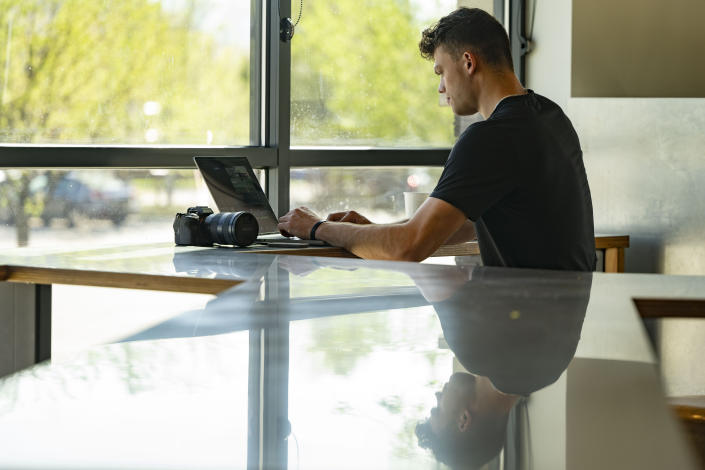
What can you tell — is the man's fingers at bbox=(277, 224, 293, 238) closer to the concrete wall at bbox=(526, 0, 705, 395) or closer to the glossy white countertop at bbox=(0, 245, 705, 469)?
the glossy white countertop at bbox=(0, 245, 705, 469)

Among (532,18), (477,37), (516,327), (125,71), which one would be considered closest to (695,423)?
(516,327)

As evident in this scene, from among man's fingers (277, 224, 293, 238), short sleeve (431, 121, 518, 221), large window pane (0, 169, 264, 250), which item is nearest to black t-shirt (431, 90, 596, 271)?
short sleeve (431, 121, 518, 221)

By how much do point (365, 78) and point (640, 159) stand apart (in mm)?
1087

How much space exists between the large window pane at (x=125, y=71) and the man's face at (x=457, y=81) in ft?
3.81

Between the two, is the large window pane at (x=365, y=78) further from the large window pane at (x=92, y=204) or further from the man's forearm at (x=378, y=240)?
the man's forearm at (x=378, y=240)

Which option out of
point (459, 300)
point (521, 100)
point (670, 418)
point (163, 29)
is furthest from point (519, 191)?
point (163, 29)

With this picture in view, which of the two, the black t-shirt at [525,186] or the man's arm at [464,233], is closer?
the black t-shirt at [525,186]

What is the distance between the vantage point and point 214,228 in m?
2.27

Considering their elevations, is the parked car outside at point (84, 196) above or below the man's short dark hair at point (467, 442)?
above

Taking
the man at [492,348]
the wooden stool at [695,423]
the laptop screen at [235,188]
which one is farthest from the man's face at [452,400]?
the laptop screen at [235,188]

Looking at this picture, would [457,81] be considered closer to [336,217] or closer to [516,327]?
[336,217]

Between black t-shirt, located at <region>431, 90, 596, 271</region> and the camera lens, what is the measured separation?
1.67 ft

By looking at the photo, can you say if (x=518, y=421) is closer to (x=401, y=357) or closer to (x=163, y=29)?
(x=401, y=357)

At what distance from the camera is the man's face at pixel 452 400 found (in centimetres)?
61
